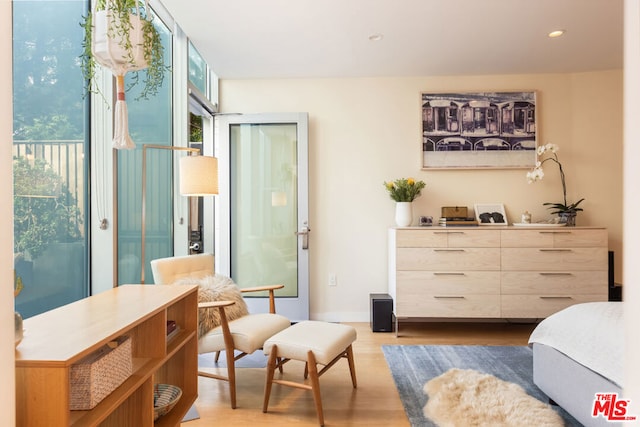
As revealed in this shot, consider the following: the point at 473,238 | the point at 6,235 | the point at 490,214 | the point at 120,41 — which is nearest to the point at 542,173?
the point at 490,214

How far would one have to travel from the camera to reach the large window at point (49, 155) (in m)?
1.62

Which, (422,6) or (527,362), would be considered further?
(527,362)

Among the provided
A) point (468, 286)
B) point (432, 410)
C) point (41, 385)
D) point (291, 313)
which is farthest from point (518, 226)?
point (41, 385)

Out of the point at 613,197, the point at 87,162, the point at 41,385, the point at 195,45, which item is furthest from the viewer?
the point at 613,197

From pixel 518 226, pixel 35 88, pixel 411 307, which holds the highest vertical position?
pixel 35 88

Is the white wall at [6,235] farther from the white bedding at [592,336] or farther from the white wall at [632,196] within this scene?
the white bedding at [592,336]

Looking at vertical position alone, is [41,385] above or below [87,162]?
below

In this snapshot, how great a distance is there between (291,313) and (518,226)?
2410 millimetres

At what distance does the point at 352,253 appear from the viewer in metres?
4.02

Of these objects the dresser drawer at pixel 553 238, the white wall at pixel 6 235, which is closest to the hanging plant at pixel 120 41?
the white wall at pixel 6 235

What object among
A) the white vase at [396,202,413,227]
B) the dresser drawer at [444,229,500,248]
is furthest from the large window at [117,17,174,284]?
the dresser drawer at [444,229,500,248]

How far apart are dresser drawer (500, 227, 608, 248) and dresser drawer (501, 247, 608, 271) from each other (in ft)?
0.12

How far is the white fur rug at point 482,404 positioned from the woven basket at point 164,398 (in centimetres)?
135

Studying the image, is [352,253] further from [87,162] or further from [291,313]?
[87,162]
